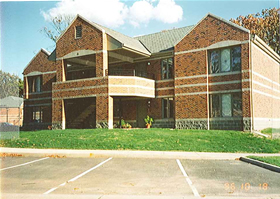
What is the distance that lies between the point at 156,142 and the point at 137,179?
7.66 metres

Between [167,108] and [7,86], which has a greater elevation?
[7,86]

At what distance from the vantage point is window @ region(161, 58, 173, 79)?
2450 centimetres

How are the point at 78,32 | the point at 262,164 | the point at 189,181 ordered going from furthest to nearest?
1. the point at 78,32
2. the point at 262,164
3. the point at 189,181

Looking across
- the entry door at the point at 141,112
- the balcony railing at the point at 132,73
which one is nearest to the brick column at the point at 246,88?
the balcony railing at the point at 132,73

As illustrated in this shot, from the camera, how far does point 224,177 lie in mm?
8875

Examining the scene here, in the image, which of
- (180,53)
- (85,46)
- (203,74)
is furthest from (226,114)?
(85,46)

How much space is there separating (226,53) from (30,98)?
74.9 feet

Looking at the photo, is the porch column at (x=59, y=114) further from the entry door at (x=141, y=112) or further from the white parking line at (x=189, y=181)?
the white parking line at (x=189, y=181)

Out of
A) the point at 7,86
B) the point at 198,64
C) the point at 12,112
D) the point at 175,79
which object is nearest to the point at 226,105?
the point at 198,64

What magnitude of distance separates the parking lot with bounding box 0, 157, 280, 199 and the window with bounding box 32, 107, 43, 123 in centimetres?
2125

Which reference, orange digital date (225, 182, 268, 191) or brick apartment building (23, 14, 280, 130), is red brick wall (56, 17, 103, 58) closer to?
brick apartment building (23, 14, 280, 130)

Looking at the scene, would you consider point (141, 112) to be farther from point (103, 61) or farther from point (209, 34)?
point (209, 34)

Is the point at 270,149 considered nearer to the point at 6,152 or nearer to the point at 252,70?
the point at 252,70

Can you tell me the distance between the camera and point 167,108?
24500mm
